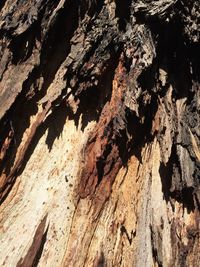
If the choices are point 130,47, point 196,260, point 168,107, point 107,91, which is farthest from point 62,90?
point 196,260

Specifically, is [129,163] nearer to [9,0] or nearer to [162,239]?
[162,239]

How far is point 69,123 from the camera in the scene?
4.38 metres

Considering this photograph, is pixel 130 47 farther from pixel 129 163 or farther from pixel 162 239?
pixel 162 239

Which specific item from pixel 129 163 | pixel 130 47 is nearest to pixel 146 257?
pixel 129 163

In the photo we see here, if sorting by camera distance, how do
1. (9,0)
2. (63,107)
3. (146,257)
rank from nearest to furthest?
1. (146,257)
2. (63,107)
3. (9,0)

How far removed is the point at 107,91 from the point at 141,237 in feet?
4.83

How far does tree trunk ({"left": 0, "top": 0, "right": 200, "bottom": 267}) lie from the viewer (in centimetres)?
404

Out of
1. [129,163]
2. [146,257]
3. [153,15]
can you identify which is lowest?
[146,257]

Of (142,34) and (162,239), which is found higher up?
(142,34)

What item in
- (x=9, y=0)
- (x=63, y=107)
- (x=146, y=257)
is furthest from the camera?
(x=9, y=0)

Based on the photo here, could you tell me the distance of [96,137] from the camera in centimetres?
428

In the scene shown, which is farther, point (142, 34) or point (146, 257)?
point (142, 34)

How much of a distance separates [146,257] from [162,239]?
224 millimetres

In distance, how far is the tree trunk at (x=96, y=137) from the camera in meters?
4.04
